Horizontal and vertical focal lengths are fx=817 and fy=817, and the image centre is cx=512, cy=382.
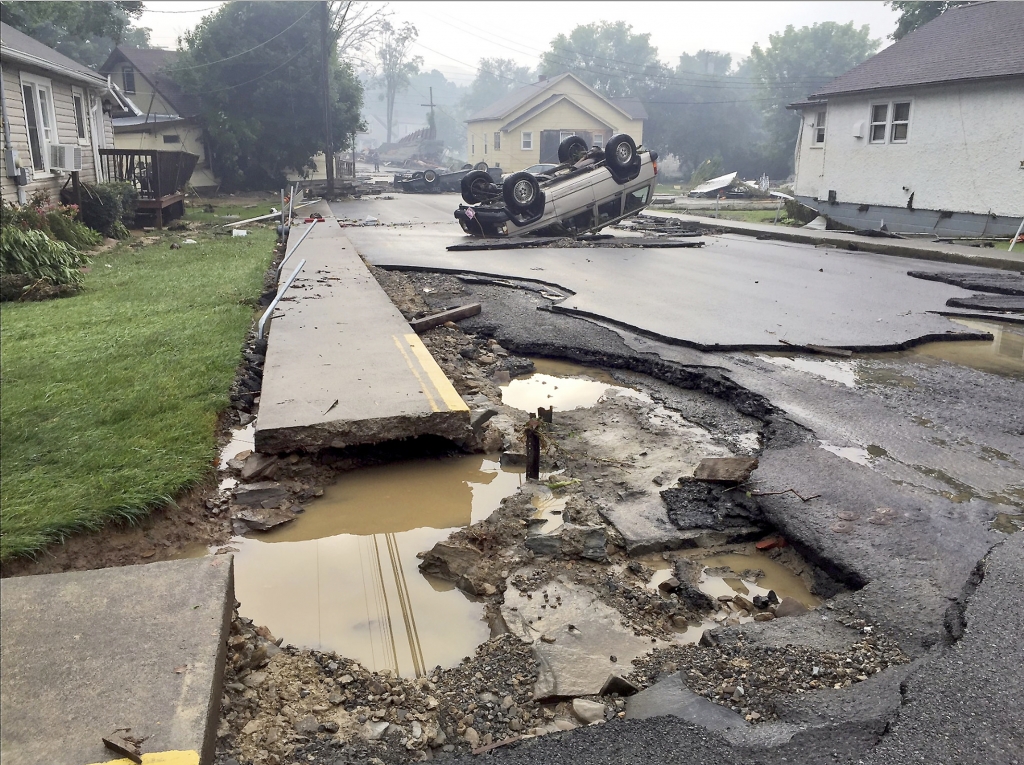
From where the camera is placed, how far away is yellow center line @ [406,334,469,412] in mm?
5316

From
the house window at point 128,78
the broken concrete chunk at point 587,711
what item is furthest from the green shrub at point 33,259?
the house window at point 128,78

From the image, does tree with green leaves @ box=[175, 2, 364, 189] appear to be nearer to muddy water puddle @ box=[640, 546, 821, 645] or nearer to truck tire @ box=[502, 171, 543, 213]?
truck tire @ box=[502, 171, 543, 213]

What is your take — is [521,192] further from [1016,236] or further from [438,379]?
[438,379]

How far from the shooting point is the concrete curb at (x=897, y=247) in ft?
47.9

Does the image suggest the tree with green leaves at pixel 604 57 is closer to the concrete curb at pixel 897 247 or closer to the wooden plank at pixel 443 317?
the concrete curb at pixel 897 247

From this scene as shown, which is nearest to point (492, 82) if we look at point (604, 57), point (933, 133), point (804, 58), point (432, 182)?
point (604, 57)

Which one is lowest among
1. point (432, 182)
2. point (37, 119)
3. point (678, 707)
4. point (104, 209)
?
point (678, 707)

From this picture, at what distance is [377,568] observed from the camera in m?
4.12

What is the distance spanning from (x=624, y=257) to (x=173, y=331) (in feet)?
30.0

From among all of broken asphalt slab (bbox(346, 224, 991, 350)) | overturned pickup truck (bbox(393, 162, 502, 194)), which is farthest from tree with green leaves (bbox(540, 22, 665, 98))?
broken asphalt slab (bbox(346, 224, 991, 350))

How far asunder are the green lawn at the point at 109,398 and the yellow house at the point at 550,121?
48.8 meters

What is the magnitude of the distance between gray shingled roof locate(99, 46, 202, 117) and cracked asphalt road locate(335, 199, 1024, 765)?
38.0 m

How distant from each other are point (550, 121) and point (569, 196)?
41.9m

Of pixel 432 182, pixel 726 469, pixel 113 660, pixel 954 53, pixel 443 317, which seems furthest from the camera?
pixel 432 182
